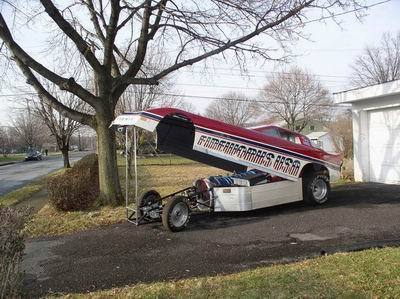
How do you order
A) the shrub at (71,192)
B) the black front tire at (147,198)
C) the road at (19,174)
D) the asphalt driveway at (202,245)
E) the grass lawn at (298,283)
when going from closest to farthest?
the grass lawn at (298,283)
the asphalt driveway at (202,245)
the black front tire at (147,198)
the shrub at (71,192)
the road at (19,174)

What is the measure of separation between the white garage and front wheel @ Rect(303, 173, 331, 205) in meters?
4.60

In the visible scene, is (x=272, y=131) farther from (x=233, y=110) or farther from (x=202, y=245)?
(x=233, y=110)

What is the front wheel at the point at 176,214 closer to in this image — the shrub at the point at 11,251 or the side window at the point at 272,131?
the shrub at the point at 11,251

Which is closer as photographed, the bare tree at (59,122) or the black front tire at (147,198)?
the black front tire at (147,198)

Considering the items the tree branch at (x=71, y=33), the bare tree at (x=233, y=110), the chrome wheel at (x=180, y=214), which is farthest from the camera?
the bare tree at (x=233, y=110)

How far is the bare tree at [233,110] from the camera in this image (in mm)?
79688

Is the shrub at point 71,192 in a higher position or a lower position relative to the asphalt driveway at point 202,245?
higher

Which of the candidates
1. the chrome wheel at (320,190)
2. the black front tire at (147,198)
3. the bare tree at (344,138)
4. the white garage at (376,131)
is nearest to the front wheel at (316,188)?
the chrome wheel at (320,190)

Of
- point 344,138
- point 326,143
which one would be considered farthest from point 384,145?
point 326,143

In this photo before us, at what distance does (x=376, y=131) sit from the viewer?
1582 cm

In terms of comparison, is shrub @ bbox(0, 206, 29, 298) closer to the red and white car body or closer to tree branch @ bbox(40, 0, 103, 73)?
the red and white car body

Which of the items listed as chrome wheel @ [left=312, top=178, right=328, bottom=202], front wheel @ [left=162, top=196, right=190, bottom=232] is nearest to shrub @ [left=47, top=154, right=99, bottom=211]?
front wheel @ [left=162, top=196, right=190, bottom=232]

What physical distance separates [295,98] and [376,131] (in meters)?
48.9

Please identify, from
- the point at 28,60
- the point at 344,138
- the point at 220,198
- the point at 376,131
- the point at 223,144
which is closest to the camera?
the point at 223,144
